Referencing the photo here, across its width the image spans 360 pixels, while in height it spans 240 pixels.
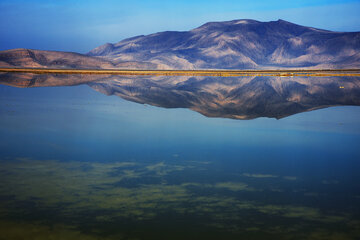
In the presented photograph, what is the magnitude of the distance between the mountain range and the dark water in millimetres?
96083

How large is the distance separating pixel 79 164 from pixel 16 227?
268cm

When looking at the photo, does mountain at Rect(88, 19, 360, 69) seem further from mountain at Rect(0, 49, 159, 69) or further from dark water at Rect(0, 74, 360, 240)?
dark water at Rect(0, 74, 360, 240)

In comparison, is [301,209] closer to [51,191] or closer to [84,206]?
[84,206]

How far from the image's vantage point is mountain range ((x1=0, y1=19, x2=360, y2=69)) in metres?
112

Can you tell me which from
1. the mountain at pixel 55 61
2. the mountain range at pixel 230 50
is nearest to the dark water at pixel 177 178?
the mountain at pixel 55 61

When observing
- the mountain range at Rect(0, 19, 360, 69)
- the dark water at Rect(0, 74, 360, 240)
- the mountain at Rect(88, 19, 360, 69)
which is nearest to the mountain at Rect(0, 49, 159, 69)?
the mountain range at Rect(0, 19, 360, 69)

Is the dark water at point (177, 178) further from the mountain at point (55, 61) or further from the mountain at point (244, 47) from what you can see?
the mountain at point (244, 47)

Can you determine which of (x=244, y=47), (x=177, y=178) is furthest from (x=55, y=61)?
(x=177, y=178)

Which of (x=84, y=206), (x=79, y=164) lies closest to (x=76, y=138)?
(x=79, y=164)

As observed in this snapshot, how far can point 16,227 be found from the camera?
4.68 meters

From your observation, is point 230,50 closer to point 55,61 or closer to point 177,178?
point 55,61

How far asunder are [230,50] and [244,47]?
27.0ft

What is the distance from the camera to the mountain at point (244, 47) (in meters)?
132

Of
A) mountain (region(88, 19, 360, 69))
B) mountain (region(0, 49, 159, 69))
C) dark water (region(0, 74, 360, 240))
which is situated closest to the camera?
dark water (region(0, 74, 360, 240))
